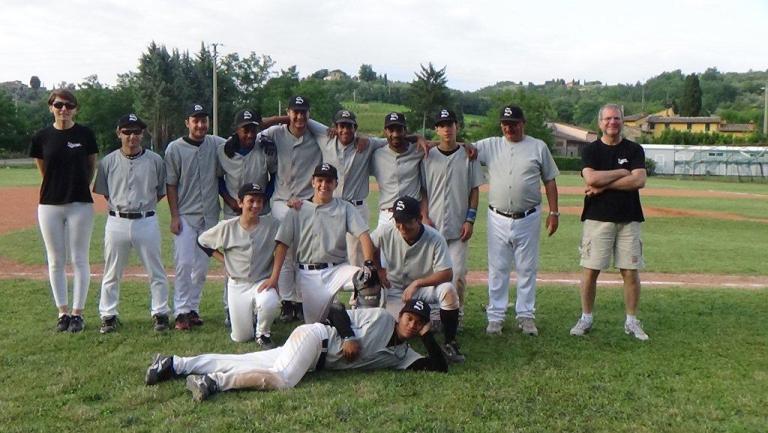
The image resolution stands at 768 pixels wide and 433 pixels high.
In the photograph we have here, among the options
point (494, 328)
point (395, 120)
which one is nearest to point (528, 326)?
point (494, 328)

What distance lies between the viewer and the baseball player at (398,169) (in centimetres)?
604

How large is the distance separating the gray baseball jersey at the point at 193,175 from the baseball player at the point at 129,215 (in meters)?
0.16

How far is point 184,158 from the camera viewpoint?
6090mm

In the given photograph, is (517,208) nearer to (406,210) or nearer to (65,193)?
(406,210)

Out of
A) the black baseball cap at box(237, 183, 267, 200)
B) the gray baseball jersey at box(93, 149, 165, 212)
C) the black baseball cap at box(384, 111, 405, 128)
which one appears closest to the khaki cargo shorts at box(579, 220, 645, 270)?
the black baseball cap at box(384, 111, 405, 128)

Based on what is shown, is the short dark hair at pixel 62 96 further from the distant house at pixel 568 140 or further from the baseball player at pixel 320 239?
the distant house at pixel 568 140

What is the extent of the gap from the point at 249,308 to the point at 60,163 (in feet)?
7.04

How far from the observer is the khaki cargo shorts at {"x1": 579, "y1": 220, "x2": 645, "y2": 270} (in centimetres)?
585

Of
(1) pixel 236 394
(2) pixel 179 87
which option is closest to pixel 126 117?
(1) pixel 236 394

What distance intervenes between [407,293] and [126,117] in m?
2.96

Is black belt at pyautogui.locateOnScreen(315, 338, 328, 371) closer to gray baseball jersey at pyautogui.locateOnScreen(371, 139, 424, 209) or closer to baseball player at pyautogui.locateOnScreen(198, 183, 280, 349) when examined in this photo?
baseball player at pyautogui.locateOnScreen(198, 183, 280, 349)

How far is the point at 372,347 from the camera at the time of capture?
4.83m

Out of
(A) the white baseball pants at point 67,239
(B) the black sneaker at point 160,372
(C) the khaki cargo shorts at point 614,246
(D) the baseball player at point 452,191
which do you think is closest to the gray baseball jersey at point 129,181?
(A) the white baseball pants at point 67,239

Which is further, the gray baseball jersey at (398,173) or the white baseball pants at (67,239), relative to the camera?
the gray baseball jersey at (398,173)
